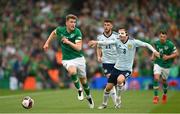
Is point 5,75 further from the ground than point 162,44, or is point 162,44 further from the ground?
point 162,44

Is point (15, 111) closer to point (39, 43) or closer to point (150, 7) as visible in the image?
point (39, 43)

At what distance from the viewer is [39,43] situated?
3603 cm

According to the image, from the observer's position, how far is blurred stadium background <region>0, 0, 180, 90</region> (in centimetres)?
3394

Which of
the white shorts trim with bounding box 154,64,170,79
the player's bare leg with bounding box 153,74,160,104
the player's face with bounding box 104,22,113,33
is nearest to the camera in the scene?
the player's face with bounding box 104,22,113,33

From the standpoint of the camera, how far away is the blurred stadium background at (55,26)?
3394 centimetres

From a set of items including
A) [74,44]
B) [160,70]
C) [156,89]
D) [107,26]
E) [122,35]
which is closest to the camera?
[74,44]

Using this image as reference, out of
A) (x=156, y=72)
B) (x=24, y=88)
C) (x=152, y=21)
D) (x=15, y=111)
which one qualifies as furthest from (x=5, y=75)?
(x=15, y=111)

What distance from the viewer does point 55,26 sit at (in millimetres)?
37156

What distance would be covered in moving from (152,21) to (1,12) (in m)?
9.05

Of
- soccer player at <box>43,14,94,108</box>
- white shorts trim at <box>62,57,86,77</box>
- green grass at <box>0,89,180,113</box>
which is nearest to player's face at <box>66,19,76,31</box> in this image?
soccer player at <box>43,14,94,108</box>

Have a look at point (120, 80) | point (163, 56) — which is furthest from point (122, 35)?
point (163, 56)

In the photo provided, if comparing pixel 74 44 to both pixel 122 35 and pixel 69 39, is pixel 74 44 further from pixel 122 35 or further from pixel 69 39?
pixel 122 35

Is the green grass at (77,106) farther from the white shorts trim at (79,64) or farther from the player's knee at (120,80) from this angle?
the white shorts trim at (79,64)

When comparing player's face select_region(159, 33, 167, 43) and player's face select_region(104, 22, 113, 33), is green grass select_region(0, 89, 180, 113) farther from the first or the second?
player's face select_region(104, 22, 113, 33)
